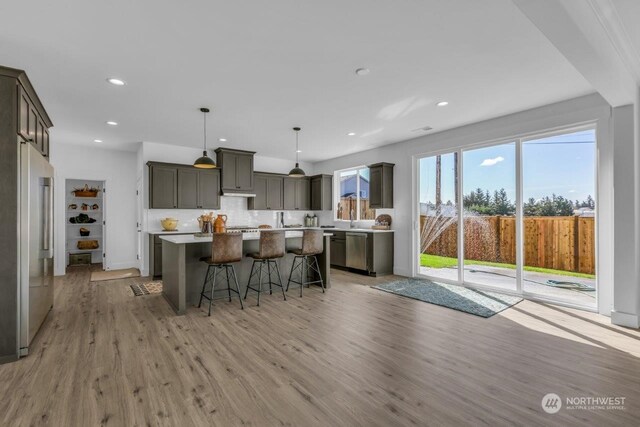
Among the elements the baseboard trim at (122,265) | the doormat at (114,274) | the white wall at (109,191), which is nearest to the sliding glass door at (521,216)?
the doormat at (114,274)

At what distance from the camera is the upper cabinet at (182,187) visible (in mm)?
6133

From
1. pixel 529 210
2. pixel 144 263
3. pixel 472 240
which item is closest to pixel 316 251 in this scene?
pixel 472 240

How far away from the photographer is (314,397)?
215 cm

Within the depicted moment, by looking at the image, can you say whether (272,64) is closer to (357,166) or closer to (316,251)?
(316,251)

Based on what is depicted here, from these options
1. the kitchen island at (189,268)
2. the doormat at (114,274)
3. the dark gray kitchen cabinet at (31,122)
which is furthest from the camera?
the doormat at (114,274)

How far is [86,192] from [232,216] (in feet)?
12.1

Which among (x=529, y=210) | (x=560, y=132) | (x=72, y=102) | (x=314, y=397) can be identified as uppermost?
(x=72, y=102)

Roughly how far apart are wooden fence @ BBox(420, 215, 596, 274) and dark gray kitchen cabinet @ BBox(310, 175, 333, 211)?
3.44m

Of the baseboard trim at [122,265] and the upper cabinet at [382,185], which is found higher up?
the upper cabinet at [382,185]

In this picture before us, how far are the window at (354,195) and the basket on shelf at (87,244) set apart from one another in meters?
6.10

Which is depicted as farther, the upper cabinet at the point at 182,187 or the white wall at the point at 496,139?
the upper cabinet at the point at 182,187

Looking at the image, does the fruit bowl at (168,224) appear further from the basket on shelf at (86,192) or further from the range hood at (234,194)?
the basket on shelf at (86,192)

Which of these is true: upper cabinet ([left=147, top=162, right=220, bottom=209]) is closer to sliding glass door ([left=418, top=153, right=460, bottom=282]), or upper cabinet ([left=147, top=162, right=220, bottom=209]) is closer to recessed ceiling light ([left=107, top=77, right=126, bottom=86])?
recessed ceiling light ([left=107, top=77, right=126, bottom=86])

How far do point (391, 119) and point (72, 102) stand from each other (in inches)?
176
